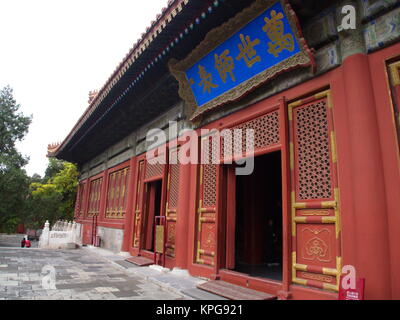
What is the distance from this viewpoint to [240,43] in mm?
4195

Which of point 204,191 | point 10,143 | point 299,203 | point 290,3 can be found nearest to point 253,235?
point 204,191

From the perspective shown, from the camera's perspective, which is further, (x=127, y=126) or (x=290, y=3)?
(x=127, y=126)

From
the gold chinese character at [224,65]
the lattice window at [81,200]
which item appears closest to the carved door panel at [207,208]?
the gold chinese character at [224,65]

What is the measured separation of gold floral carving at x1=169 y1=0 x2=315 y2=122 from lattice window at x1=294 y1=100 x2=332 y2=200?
59 centimetres

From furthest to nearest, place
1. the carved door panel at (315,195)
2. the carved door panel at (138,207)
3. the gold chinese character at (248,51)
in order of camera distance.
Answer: the carved door panel at (138,207) < the gold chinese character at (248,51) < the carved door panel at (315,195)

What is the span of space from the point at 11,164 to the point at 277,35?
49.6 ft

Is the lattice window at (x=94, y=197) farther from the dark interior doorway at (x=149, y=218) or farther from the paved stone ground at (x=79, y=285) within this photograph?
the paved stone ground at (x=79, y=285)

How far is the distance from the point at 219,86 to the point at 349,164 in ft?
8.13

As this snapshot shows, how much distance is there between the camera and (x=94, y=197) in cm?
1249

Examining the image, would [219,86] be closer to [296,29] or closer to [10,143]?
[296,29]

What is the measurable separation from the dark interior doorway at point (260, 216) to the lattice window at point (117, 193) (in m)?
3.83

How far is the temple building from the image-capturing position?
9.47 feet

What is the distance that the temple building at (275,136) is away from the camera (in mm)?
2887
